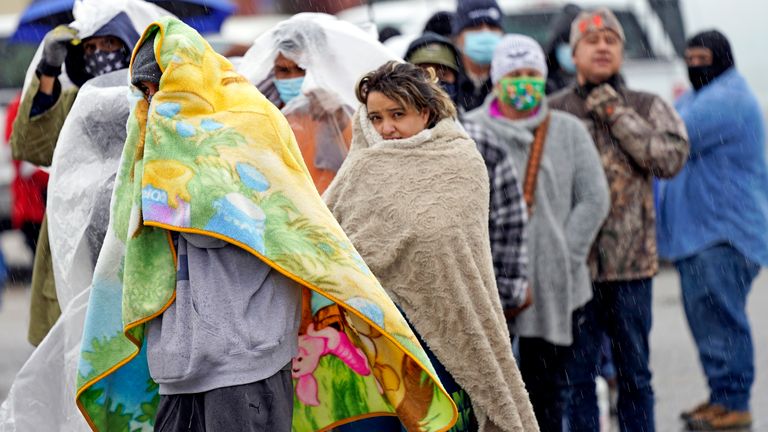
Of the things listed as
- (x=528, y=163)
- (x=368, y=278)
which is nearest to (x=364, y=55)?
(x=528, y=163)

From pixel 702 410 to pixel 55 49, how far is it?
4.02 meters

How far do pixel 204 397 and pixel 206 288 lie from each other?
333 millimetres

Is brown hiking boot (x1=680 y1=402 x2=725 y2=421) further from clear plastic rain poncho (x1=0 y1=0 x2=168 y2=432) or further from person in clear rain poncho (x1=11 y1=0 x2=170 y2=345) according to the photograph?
clear plastic rain poncho (x1=0 y1=0 x2=168 y2=432)

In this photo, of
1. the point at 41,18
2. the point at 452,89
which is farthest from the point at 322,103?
the point at 41,18

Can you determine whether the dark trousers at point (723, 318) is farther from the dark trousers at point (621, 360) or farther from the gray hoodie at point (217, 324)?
the gray hoodie at point (217, 324)

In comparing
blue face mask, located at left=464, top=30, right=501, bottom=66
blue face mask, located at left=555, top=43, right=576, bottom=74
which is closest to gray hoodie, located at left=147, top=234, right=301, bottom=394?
blue face mask, located at left=464, top=30, right=501, bottom=66

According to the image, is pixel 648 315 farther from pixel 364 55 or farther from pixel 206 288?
pixel 206 288

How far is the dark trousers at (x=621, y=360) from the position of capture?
7.08 m

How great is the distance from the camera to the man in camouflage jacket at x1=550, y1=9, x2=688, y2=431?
710 centimetres

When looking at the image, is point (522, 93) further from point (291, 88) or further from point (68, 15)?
point (68, 15)

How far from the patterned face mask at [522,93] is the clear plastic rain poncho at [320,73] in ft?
2.11

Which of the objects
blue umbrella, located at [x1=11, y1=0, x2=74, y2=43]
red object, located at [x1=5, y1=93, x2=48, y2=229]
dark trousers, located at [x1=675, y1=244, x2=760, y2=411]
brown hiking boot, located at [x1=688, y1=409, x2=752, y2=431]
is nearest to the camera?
brown hiking boot, located at [x1=688, y1=409, x2=752, y2=431]

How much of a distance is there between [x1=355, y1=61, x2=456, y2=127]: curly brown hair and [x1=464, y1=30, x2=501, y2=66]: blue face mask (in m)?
2.80

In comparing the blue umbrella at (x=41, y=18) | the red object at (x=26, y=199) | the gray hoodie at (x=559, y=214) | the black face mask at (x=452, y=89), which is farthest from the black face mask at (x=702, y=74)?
the red object at (x=26, y=199)
